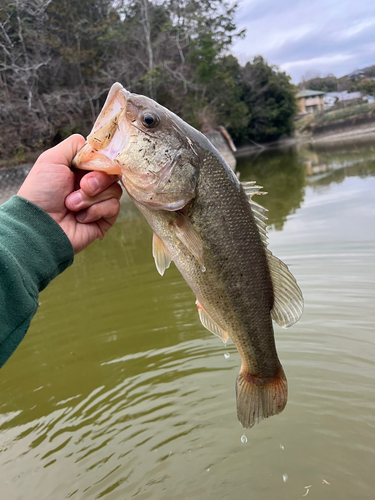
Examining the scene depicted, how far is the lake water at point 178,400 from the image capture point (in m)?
3.01

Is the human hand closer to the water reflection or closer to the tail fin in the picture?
the tail fin

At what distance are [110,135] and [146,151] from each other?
0.20 meters

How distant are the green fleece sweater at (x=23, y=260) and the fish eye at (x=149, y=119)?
2.29ft

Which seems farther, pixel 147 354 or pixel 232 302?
pixel 147 354

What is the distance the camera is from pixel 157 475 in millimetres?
3092

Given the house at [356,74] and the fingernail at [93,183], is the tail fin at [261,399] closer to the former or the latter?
→ the fingernail at [93,183]

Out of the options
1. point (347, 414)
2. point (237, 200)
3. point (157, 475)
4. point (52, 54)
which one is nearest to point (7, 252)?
point (237, 200)

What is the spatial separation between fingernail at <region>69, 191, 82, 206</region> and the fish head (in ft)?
1.00

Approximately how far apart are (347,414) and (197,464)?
1360mm

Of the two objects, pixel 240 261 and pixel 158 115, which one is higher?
pixel 158 115

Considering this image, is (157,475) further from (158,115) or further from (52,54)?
(52,54)

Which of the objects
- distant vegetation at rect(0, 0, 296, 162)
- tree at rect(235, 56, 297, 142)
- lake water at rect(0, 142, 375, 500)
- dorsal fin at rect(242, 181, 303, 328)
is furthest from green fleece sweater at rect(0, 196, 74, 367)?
tree at rect(235, 56, 297, 142)

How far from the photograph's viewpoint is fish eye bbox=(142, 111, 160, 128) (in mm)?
1972

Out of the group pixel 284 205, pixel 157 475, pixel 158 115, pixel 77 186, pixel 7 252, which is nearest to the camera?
pixel 7 252
